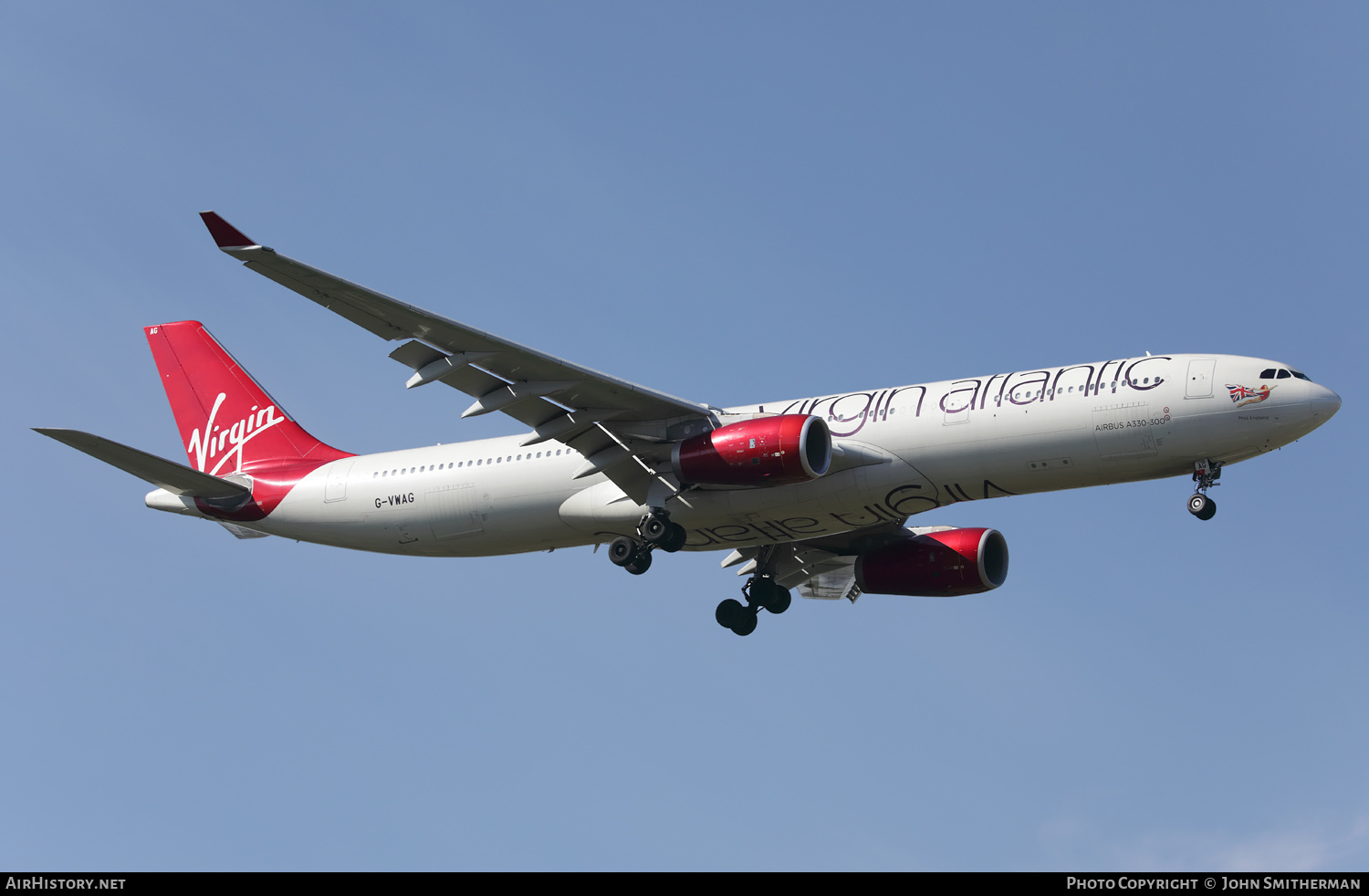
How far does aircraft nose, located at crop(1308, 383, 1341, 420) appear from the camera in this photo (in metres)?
30.0

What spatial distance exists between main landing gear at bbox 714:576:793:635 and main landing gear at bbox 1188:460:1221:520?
12.2 m

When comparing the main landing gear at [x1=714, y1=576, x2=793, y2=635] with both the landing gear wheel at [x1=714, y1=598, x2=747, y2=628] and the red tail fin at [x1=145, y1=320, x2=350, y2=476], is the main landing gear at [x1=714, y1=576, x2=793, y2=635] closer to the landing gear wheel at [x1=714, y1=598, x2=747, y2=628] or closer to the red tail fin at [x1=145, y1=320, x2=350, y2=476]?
the landing gear wheel at [x1=714, y1=598, x2=747, y2=628]

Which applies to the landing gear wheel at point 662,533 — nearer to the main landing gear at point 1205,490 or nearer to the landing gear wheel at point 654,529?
the landing gear wheel at point 654,529

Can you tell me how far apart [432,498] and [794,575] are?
1029 centimetres

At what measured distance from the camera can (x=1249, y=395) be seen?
30.0 metres

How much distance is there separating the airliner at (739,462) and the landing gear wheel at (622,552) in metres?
0.06

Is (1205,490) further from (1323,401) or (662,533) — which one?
(662,533)

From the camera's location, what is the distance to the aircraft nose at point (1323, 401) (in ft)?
98.3

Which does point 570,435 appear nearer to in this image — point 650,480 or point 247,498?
point 650,480

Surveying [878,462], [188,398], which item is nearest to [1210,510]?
[878,462]

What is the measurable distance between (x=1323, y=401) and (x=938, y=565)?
10.9 m

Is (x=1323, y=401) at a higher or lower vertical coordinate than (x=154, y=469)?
higher

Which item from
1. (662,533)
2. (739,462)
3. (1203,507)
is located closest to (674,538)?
(662,533)

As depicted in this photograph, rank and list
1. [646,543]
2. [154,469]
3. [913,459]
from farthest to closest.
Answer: [154,469] → [646,543] → [913,459]
